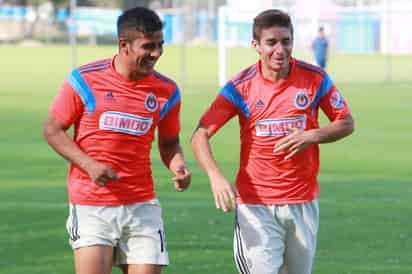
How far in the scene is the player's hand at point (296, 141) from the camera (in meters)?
7.38

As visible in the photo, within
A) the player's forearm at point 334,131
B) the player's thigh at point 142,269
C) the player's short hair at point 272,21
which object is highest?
the player's short hair at point 272,21

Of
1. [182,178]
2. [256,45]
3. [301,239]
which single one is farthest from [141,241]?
[256,45]

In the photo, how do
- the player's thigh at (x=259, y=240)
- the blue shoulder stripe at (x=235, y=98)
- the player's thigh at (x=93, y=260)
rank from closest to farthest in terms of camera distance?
1. the player's thigh at (x=93, y=260)
2. the player's thigh at (x=259, y=240)
3. the blue shoulder stripe at (x=235, y=98)

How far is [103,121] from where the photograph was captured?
23.9 feet

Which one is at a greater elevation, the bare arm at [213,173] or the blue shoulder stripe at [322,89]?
the blue shoulder stripe at [322,89]

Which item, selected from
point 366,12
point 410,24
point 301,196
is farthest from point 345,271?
point 366,12

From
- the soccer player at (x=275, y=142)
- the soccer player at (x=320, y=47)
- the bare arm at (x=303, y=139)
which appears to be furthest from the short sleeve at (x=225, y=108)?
the soccer player at (x=320, y=47)

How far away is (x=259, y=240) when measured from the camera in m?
7.61

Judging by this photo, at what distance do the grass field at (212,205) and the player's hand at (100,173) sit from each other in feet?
11.4

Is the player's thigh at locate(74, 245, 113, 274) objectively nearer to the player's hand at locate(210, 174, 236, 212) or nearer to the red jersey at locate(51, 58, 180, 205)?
the red jersey at locate(51, 58, 180, 205)

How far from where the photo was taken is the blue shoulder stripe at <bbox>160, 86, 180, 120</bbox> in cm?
747

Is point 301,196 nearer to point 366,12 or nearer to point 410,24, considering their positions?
point 410,24

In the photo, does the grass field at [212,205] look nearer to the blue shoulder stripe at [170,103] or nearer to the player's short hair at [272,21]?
the blue shoulder stripe at [170,103]

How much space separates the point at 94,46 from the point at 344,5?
13541mm
